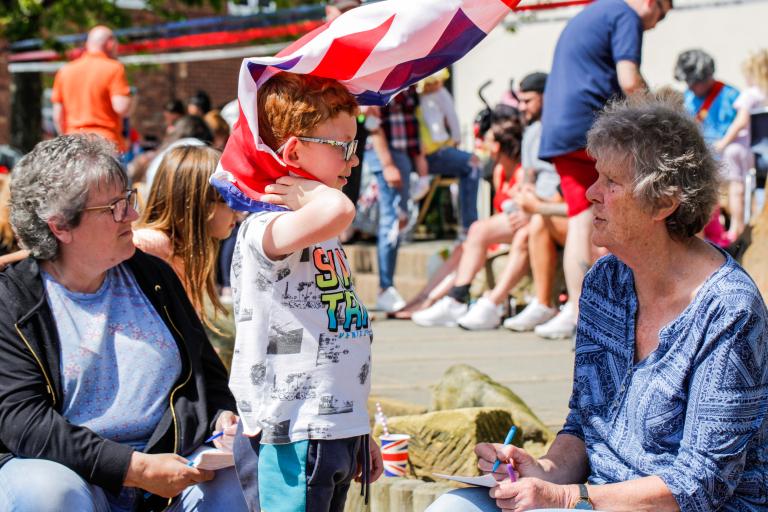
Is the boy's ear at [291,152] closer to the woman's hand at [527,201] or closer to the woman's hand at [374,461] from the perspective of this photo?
the woman's hand at [374,461]

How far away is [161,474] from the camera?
304cm

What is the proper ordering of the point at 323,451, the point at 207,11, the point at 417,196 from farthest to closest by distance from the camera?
the point at 207,11, the point at 417,196, the point at 323,451

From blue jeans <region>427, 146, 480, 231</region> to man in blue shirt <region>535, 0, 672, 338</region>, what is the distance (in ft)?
8.63

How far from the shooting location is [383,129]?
7891 millimetres

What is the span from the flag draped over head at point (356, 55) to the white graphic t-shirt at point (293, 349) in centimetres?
12

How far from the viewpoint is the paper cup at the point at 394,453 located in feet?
12.6

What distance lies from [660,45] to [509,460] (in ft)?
39.0

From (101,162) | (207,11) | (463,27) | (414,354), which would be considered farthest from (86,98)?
(207,11)

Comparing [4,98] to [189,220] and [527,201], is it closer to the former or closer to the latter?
[527,201]

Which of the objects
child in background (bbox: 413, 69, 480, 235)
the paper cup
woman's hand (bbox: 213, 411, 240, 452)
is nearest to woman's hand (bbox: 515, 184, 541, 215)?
child in background (bbox: 413, 69, 480, 235)

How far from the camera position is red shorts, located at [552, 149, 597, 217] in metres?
5.78

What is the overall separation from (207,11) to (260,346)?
Answer: 18548 millimetres

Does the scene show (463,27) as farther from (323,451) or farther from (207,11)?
(207,11)

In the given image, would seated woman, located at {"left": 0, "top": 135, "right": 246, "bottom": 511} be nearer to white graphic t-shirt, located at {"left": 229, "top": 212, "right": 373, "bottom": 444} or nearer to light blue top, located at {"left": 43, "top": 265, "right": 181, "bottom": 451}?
light blue top, located at {"left": 43, "top": 265, "right": 181, "bottom": 451}
